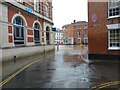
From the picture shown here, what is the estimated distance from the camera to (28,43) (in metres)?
23.2

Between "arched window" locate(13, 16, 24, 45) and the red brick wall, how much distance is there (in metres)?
8.27

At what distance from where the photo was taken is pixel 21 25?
70.7 feet

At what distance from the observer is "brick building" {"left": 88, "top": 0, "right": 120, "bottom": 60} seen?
52.5ft

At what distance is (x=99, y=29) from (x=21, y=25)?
951cm

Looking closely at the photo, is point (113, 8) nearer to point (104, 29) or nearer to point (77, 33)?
point (104, 29)

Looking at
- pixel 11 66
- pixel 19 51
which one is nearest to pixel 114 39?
pixel 11 66

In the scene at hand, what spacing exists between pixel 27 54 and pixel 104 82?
48.9 ft

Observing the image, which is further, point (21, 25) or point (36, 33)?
point (36, 33)

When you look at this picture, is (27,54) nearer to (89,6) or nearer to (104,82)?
(89,6)

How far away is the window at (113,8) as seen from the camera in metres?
16.1

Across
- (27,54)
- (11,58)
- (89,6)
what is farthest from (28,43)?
(89,6)

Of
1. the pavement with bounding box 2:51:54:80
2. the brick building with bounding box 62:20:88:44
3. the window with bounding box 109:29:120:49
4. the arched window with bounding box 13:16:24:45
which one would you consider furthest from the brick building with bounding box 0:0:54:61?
the brick building with bounding box 62:20:88:44

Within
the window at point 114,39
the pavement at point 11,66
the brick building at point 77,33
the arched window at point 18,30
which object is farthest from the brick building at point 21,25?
the brick building at point 77,33

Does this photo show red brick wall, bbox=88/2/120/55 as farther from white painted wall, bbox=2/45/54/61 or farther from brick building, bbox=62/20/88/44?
brick building, bbox=62/20/88/44
